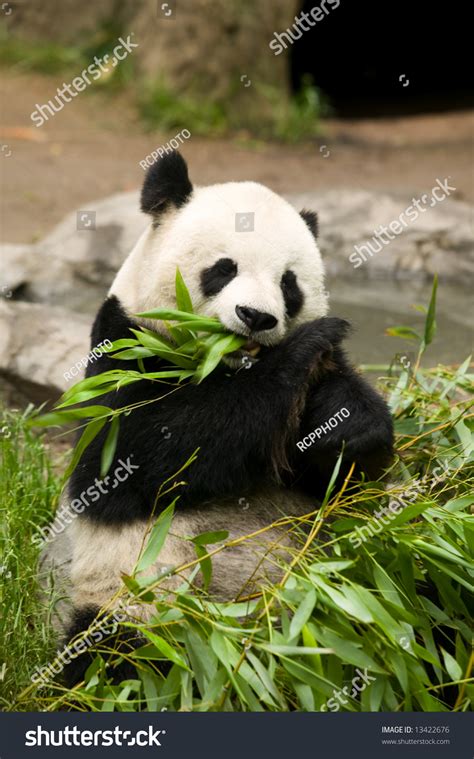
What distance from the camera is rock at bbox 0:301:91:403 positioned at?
521cm

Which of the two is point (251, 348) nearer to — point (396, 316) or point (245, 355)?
point (245, 355)

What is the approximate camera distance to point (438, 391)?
418 cm

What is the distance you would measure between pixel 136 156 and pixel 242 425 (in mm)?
8232

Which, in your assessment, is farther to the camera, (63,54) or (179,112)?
(63,54)

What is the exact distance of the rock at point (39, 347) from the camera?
5207mm

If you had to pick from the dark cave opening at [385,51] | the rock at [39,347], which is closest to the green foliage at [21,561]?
the rock at [39,347]

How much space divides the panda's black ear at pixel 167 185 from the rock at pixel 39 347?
5.78 feet

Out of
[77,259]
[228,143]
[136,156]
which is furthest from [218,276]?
[228,143]

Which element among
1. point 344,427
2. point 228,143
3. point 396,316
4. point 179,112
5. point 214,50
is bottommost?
point 344,427

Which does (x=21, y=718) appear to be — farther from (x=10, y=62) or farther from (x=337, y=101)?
(x=337, y=101)

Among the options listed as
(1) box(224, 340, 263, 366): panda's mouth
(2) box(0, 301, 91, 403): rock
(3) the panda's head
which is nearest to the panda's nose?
(3) the panda's head

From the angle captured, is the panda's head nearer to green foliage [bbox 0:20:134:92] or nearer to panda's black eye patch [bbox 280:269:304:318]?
panda's black eye patch [bbox 280:269:304:318]

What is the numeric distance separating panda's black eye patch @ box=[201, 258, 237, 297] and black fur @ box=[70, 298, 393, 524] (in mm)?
265

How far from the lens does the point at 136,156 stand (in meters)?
10.8
